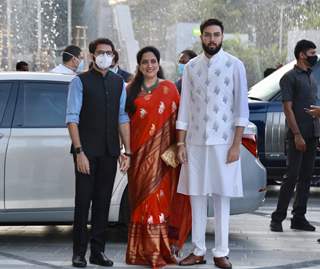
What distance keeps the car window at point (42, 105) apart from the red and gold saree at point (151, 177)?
1.05 m

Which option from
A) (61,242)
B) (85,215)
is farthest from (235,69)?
(61,242)

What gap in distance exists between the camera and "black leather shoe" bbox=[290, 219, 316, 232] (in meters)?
9.42

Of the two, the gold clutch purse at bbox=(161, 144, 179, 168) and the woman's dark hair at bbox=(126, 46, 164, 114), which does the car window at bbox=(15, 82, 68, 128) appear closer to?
the woman's dark hair at bbox=(126, 46, 164, 114)

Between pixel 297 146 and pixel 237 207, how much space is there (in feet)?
3.18

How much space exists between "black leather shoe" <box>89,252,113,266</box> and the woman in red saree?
167 mm

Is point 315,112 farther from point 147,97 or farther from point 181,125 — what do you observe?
point 147,97

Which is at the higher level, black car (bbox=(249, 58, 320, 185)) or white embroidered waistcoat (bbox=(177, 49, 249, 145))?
white embroidered waistcoat (bbox=(177, 49, 249, 145))

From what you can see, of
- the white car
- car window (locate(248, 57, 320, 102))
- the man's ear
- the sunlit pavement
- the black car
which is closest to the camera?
the sunlit pavement

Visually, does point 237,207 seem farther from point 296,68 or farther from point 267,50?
point 267,50

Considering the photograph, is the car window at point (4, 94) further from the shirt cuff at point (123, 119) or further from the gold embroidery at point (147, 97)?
the gold embroidery at point (147, 97)

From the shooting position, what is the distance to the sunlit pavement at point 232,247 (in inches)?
307

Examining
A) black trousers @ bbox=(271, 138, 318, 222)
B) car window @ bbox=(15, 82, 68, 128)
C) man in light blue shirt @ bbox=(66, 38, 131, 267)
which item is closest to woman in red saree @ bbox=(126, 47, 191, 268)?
man in light blue shirt @ bbox=(66, 38, 131, 267)

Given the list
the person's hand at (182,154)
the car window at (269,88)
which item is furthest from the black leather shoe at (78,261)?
the car window at (269,88)

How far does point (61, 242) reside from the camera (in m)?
8.73
